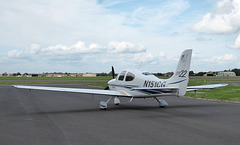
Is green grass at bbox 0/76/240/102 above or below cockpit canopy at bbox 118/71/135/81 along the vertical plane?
below

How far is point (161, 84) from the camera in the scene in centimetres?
1367

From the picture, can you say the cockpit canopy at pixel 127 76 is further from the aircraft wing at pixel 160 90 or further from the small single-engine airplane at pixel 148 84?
the aircraft wing at pixel 160 90

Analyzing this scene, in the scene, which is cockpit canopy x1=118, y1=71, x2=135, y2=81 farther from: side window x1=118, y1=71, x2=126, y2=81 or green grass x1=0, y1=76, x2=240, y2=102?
green grass x1=0, y1=76, x2=240, y2=102

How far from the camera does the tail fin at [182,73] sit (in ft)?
42.3

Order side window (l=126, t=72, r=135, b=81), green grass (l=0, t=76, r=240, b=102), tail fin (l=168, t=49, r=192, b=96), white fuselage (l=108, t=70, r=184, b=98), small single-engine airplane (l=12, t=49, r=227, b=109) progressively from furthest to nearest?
green grass (l=0, t=76, r=240, b=102), side window (l=126, t=72, r=135, b=81), white fuselage (l=108, t=70, r=184, b=98), small single-engine airplane (l=12, t=49, r=227, b=109), tail fin (l=168, t=49, r=192, b=96)

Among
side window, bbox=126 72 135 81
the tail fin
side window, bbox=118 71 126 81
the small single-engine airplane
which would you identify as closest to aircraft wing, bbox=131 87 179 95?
the small single-engine airplane

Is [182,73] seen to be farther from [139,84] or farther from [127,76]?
[127,76]

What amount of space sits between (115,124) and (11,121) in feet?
14.5

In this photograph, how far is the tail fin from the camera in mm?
12906

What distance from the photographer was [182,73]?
13039mm

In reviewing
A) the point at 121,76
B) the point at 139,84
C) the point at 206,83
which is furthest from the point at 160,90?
the point at 206,83

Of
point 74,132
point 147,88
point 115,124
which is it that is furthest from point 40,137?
point 147,88

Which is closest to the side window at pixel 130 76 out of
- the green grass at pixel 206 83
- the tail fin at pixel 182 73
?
the tail fin at pixel 182 73

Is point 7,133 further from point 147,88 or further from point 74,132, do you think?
point 147,88
